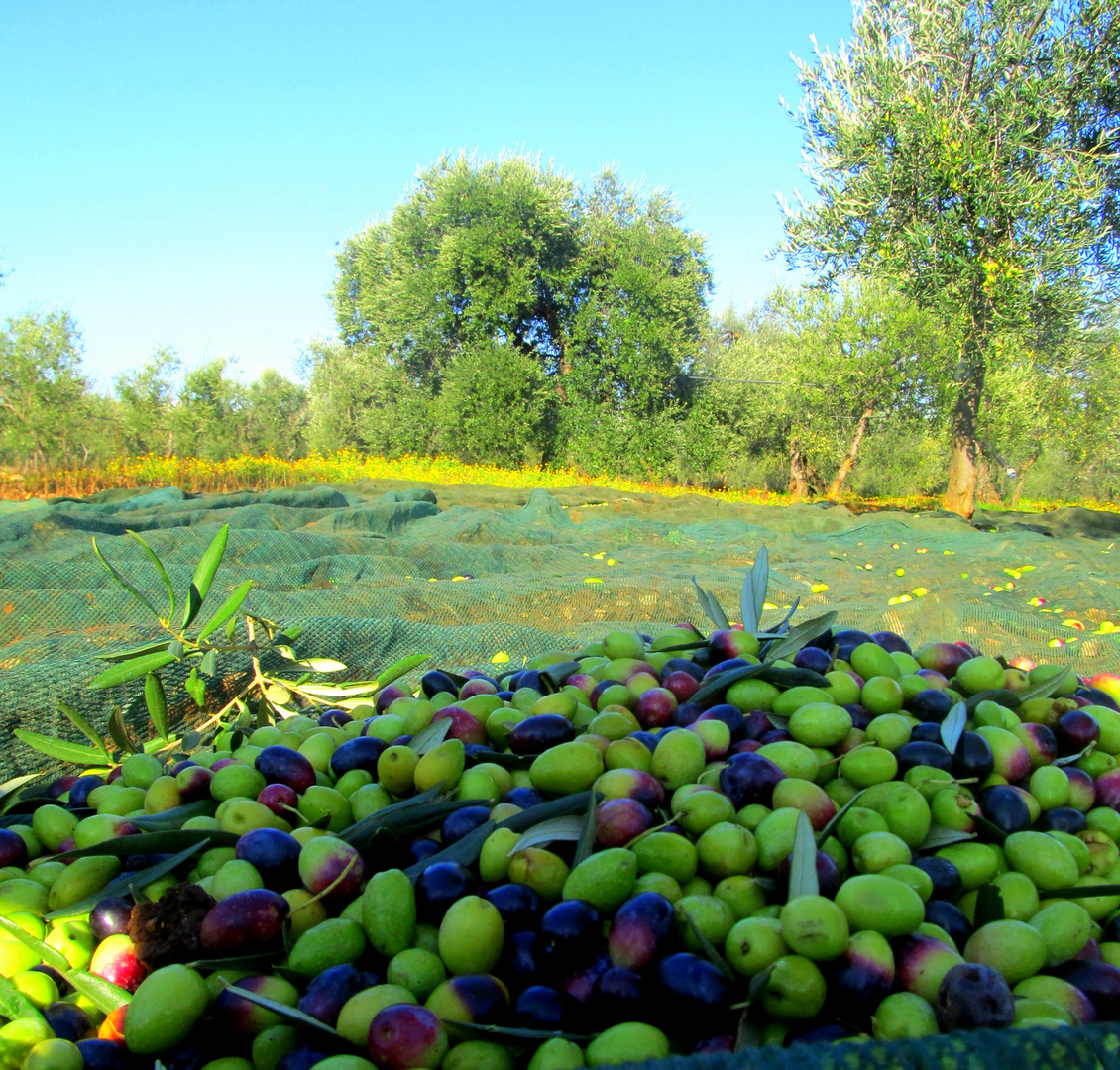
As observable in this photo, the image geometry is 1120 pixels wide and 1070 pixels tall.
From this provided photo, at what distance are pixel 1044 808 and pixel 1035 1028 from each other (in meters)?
0.81

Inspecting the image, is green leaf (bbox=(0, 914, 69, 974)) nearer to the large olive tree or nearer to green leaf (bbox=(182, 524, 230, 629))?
green leaf (bbox=(182, 524, 230, 629))

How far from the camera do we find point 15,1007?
3.29ft

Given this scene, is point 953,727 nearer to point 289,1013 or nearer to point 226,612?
point 289,1013

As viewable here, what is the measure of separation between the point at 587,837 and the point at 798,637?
86cm

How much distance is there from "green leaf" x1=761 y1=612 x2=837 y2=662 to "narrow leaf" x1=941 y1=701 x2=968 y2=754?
35cm

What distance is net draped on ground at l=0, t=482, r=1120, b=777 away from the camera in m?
3.52

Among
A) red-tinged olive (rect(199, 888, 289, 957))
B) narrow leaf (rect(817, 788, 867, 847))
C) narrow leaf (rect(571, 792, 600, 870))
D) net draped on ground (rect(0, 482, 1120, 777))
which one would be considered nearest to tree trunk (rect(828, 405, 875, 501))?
net draped on ground (rect(0, 482, 1120, 777))

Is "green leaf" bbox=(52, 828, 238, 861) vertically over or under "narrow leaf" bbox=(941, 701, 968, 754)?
under

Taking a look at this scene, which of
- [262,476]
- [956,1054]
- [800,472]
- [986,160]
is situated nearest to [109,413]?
[262,476]

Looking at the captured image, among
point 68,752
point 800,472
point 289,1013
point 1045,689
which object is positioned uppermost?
point 800,472

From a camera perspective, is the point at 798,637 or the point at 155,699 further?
the point at 155,699

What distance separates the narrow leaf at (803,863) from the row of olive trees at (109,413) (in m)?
23.2

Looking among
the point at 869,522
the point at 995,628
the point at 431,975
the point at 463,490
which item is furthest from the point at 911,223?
the point at 431,975

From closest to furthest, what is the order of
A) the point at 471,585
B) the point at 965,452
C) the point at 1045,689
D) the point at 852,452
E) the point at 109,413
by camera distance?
the point at 1045,689 < the point at 471,585 < the point at 965,452 < the point at 852,452 < the point at 109,413
